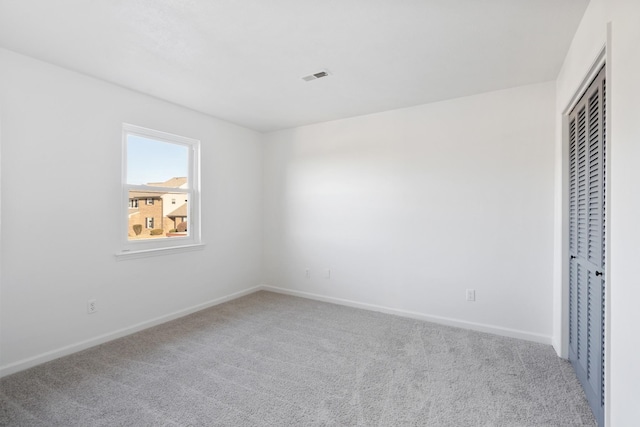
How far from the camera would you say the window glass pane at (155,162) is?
3.18 m

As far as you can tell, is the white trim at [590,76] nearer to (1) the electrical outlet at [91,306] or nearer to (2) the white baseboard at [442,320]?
(2) the white baseboard at [442,320]

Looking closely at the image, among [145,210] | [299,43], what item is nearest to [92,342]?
[145,210]

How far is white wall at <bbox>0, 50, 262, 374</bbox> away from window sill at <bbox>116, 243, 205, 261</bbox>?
0.18ft

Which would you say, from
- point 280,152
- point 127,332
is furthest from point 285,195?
point 127,332

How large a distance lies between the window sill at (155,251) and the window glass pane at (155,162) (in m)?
0.72

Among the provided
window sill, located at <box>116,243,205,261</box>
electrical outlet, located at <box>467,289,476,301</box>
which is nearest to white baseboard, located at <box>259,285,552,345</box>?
electrical outlet, located at <box>467,289,476,301</box>

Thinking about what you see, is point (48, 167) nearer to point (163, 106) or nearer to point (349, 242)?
point (163, 106)

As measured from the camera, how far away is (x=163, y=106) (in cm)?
337

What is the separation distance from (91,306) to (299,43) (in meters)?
2.92

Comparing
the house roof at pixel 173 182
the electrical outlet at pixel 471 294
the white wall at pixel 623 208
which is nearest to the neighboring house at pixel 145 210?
the house roof at pixel 173 182

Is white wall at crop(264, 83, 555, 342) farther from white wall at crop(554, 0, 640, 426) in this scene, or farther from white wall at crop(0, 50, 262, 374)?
white wall at crop(0, 50, 262, 374)

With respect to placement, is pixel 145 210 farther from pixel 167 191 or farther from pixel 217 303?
pixel 217 303

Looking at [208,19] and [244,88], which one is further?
[244,88]

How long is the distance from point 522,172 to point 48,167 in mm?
4246
